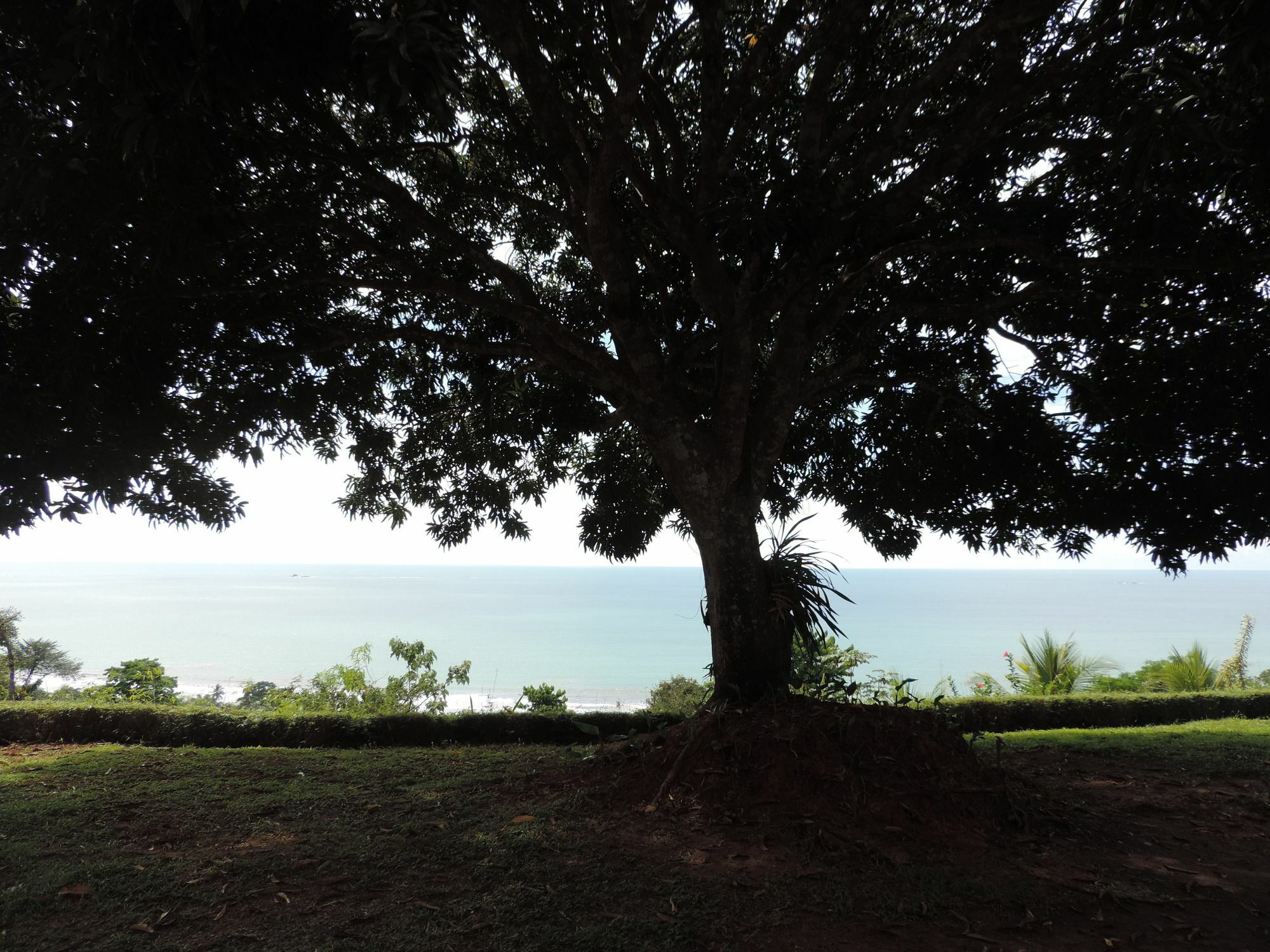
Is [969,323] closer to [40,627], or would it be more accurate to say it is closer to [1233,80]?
[1233,80]

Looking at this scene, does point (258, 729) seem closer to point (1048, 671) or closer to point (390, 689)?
point (390, 689)

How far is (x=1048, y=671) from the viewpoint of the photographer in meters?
13.4

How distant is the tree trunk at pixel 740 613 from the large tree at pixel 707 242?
3 centimetres

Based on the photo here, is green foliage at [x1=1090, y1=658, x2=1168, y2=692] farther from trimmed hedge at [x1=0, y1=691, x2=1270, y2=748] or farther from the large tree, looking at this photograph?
the large tree

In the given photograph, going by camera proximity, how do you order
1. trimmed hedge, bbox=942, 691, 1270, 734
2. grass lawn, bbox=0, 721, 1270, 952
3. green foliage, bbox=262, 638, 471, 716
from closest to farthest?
grass lawn, bbox=0, 721, 1270, 952, trimmed hedge, bbox=942, 691, 1270, 734, green foliage, bbox=262, 638, 471, 716

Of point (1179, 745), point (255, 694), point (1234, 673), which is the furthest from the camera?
point (255, 694)

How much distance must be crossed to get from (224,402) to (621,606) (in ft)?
378

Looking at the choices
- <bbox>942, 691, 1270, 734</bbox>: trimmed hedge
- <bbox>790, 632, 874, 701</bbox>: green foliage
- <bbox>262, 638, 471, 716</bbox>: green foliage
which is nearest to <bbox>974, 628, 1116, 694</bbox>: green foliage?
<bbox>942, 691, 1270, 734</bbox>: trimmed hedge

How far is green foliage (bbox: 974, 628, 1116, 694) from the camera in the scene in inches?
517

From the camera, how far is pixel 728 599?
5465mm

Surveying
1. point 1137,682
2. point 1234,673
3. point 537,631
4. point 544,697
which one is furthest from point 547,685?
point 537,631

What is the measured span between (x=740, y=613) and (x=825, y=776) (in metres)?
1.31

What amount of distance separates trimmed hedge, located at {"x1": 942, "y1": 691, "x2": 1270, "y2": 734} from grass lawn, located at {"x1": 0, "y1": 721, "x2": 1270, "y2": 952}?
408 centimetres

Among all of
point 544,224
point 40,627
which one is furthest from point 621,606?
point 544,224
